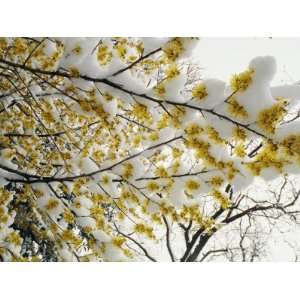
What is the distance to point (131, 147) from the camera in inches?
70.3

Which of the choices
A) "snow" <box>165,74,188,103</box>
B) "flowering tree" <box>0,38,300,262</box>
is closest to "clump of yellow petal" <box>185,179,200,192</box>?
"flowering tree" <box>0,38,300,262</box>

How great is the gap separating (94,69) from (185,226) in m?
1.35

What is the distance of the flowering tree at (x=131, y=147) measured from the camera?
112cm

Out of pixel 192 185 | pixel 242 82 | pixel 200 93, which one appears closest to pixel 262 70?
pixel 242 82

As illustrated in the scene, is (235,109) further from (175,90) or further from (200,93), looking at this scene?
(175,90)

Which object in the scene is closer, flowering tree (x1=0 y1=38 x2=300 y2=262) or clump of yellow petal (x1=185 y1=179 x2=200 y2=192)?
flowering tree (x1=0 y1=38 x2=300 y2=262)

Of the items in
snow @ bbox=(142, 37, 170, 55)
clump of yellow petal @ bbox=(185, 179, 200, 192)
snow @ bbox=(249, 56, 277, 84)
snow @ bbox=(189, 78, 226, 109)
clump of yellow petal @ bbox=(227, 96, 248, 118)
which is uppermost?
snow @ bbox=(142, 37, 170, 55)

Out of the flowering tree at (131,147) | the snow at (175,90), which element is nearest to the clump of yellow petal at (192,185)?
the flowering tree at (131,147)

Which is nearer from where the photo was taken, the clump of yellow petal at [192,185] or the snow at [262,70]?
the snow at [262,70]

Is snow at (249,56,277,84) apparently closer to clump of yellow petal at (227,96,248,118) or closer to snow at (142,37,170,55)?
clump of yellow petal at (227,96,248,118)

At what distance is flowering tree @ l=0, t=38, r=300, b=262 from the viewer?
112cm

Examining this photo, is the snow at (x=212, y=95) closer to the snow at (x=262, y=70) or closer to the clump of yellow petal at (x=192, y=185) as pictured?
the snow at (x=262, y=70)
